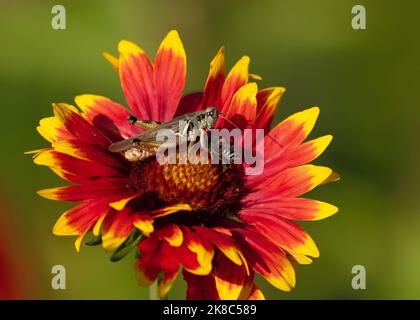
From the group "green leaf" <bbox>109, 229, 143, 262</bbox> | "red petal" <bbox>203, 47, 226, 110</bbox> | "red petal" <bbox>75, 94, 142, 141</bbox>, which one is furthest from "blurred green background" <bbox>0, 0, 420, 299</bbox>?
"green leaf" <bbox>109, 229, 143, 262</bbox>

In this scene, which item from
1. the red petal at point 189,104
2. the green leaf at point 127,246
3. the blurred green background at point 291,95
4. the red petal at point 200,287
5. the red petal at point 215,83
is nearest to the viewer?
the green leaf at point 127,246

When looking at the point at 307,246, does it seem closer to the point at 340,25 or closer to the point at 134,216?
the point at 134,216

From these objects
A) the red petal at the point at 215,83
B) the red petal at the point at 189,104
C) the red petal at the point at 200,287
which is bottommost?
the red petal at the point at 200,287

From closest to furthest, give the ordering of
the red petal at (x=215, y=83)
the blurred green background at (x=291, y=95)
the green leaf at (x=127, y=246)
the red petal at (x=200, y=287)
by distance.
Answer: the green leaf at (x=127, y=246) < the red petal at (x=200, y=287) < the red petal at (x=215, y=83) < the blurred green background at (x=291, y=95)

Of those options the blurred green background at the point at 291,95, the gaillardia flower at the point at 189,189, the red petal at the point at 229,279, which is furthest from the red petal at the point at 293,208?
the blurred green background at the point at 291,95

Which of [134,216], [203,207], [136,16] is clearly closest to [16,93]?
[136,16]

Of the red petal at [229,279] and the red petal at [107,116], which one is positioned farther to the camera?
the red petal at [107,116]

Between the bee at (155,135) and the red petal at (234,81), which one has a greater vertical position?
the red petal at (234,81)

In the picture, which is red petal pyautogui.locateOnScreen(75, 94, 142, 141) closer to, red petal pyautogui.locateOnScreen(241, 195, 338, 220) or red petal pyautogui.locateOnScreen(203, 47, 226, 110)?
red petal pyautogui.locateOnScreen(203, 47, 226, 110)

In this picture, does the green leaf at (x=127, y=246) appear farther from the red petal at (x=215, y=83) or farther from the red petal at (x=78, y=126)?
the red petal at (x=215, y=83)
